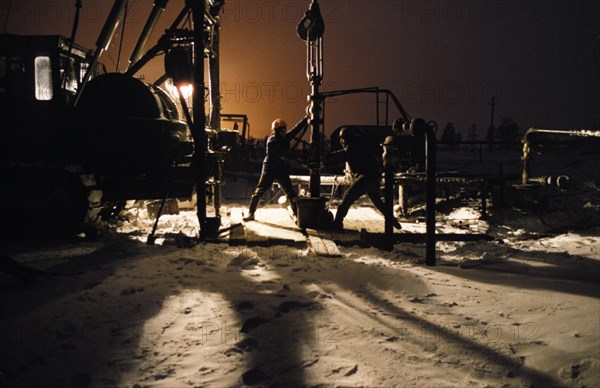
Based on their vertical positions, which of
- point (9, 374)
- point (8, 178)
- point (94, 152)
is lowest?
point (9, 374)

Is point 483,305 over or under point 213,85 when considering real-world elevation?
under

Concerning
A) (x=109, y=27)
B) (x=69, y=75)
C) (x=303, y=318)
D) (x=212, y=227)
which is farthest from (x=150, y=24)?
(x=303, y=318)

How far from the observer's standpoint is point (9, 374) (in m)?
2.95

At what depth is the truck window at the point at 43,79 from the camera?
8164 mm

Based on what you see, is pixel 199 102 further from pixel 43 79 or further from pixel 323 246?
pixel 43 79

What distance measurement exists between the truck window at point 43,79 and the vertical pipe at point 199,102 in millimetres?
3485

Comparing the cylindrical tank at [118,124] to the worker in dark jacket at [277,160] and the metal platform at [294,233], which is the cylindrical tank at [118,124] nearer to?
the worker in dark jacket at [277,160]

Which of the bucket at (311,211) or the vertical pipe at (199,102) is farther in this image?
the bucket at (311,211)

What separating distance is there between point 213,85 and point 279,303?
7475 millimetres

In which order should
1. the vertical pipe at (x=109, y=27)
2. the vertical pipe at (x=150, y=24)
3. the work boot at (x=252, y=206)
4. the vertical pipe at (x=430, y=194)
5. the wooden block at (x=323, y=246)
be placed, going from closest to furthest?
the vertical pipe at (x=430, y=194) → the wooden block at (x=323, y=246) → the vertical pipe at (x=109, y=27) → the work boot at (x=252, y=206) → the vertical pipe at (x=150, y=24)

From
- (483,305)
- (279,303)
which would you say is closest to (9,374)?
(279,303)

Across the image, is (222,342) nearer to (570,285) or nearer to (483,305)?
(483,305)

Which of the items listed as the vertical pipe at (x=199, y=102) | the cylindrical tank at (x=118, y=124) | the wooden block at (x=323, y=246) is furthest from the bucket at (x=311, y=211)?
the cylindrical tank at (x=118, y=124)

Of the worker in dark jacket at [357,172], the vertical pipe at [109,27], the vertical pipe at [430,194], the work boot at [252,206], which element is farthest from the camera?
the work boot at [252,206]
